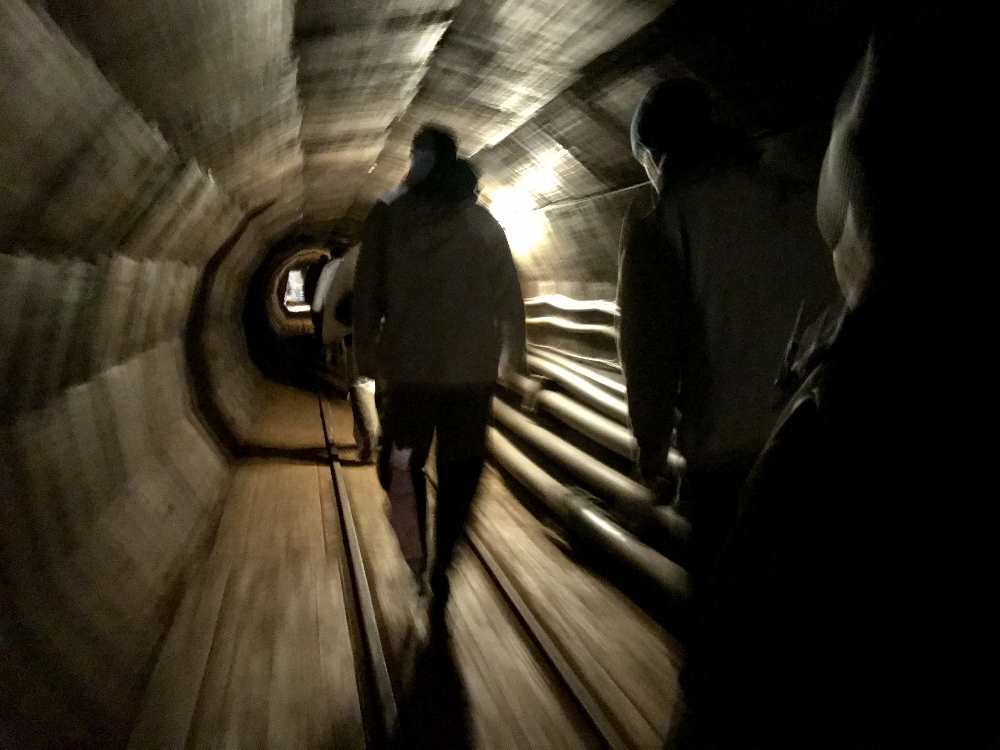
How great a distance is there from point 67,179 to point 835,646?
8.51ft

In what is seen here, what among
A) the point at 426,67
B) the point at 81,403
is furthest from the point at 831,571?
the point at 426,67

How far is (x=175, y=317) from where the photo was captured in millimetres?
6160

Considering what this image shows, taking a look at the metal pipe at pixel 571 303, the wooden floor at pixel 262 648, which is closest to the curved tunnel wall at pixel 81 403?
the wooden floor at pixel 262 648

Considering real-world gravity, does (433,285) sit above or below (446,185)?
below

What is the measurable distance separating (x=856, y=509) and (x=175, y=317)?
20.1 ft

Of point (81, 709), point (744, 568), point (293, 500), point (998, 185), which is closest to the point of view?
point (998, 185)

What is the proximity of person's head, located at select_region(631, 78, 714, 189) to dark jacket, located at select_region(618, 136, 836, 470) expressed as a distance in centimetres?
8

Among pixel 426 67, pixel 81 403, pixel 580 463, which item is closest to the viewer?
pixel 81 403

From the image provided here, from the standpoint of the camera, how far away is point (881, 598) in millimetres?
1177

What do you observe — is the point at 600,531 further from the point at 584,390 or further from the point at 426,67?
the point at 426,67

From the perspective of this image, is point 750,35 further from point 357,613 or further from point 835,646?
point 357,613

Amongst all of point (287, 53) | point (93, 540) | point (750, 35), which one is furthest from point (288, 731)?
point (750, 35)

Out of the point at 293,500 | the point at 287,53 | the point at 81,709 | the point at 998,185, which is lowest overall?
the point at 293,500

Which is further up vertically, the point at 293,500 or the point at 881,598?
the point at 881,598
